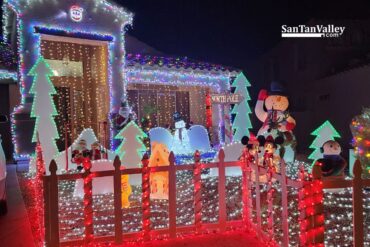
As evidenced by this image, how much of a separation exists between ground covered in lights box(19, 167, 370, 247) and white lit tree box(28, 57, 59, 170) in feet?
6.68

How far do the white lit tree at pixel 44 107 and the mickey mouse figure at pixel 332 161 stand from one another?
7456 millimetres

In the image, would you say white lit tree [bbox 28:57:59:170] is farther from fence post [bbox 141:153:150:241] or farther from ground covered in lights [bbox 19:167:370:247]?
fence post [bbox 141:153:150:241]

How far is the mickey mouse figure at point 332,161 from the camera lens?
24.5 feet

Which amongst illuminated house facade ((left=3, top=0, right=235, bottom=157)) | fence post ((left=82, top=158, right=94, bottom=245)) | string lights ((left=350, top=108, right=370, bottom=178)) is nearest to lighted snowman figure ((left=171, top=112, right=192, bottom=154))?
illuminated house facade ((left=3, top=0, right=235, bottom=157))

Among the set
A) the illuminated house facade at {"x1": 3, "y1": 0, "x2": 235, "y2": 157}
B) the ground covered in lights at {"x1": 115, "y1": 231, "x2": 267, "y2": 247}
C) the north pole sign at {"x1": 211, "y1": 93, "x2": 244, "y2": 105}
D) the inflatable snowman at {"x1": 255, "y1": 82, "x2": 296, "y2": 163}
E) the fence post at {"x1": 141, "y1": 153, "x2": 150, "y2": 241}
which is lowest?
the ground covered in lights at {"x1": 115, "y1": 231, "x2": 267, "y2": 247}

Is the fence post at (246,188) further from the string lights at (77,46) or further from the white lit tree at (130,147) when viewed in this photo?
the string lights at (77,46)

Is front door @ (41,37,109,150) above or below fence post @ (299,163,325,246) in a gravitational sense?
above

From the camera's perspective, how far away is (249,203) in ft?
18.0

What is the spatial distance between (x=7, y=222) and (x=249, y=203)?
372cm

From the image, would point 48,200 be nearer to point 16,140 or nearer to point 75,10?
point 16,140

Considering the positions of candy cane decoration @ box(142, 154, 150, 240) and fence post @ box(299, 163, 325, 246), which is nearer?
fence post @ box(299, 163, 325, 246)

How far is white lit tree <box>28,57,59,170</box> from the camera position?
1044 centimetres

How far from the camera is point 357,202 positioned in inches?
159

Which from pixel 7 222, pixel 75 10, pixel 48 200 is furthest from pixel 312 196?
pixel 75 10
